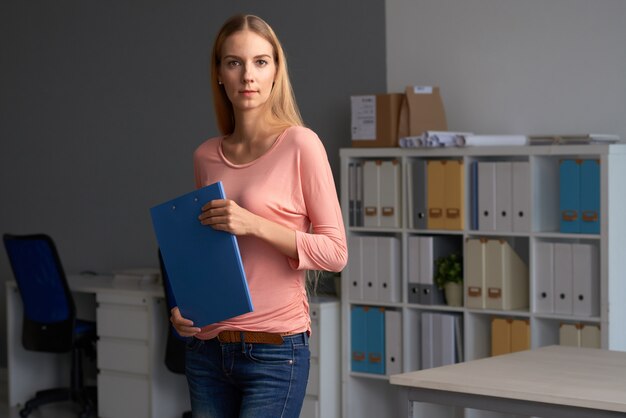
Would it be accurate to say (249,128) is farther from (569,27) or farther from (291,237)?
(569,27)

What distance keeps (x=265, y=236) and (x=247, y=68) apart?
341 mm

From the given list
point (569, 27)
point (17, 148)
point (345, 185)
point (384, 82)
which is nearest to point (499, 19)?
point (569, 27)

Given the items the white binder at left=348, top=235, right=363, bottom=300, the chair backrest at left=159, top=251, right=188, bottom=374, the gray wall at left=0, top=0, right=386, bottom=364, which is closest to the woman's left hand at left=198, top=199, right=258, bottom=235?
the white binder at left=348, top=235, right=363, bottom=300

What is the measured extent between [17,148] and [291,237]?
5.29 m

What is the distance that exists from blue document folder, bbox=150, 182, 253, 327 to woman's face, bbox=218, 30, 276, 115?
21 cm

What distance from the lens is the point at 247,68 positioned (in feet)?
6.45

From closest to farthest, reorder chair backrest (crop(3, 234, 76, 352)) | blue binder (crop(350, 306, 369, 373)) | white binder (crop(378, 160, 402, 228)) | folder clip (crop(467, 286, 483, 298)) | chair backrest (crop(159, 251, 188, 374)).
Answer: folder clip (crop(467, 286, 483, 298)), white binder (crop(378, 160, 402, 228)), blue binder (crop(350, 306, 369, 373)), chair backrest (crop(159, 251, 188, 374)), chair backrest (crop(3, 234, 76, 352))

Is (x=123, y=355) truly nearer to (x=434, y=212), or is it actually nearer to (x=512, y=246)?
(x=434, y=212)

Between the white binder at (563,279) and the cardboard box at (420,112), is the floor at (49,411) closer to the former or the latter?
the cardboard box at (420,112)

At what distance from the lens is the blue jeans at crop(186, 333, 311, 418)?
1892 millimetres

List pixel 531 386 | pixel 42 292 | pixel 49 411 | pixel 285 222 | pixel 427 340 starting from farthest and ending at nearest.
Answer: pixel 49 411
pixel 42 292
pixel 427 340
pixel 531 386
pixel 285 222

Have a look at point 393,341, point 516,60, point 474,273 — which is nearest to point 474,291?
point 474,273

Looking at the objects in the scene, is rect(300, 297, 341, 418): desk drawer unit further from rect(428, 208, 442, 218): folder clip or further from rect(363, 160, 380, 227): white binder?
rect(428, 208, 442, 218): folder clip

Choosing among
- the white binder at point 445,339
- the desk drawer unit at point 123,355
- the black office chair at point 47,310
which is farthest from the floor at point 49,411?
the white binder at point 445,339
